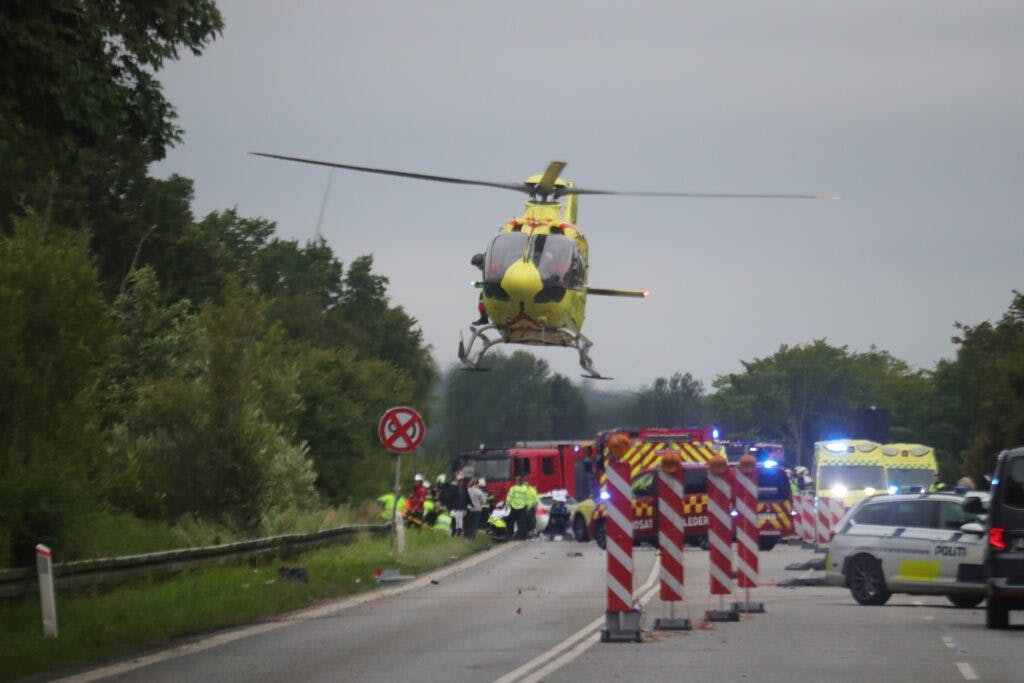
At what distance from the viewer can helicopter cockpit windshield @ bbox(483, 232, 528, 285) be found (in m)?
34.8

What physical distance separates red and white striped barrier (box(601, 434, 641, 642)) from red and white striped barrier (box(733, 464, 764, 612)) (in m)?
4.17

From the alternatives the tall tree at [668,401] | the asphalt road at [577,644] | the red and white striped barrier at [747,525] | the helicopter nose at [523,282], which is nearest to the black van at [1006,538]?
the asphalt road at [577,644]

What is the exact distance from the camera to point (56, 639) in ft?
59.0

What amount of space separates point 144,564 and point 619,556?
22.9 ft

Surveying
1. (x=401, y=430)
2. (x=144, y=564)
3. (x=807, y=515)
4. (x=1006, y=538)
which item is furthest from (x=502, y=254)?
(x=1006, y=538)

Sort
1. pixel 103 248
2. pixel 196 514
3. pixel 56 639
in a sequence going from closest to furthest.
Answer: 1. pixel 56 639
2. pixel 196 514
3. pixel 103 248

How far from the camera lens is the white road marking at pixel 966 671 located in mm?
15109

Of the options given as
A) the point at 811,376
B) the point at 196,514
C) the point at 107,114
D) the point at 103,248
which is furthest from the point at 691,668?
the point at 811,376

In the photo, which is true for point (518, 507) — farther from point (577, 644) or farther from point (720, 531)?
point (577, 644)

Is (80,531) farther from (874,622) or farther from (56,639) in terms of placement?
(874,622)

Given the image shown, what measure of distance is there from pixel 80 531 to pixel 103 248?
40652 mm

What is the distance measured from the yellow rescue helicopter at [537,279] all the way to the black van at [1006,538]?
1343 cm

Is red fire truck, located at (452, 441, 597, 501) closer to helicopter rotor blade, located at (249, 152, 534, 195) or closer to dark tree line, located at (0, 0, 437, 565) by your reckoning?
dark tree line, located at (0, 0, 437, 565)

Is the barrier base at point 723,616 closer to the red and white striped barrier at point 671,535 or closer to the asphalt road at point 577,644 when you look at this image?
the asphalt road at point 577,644
